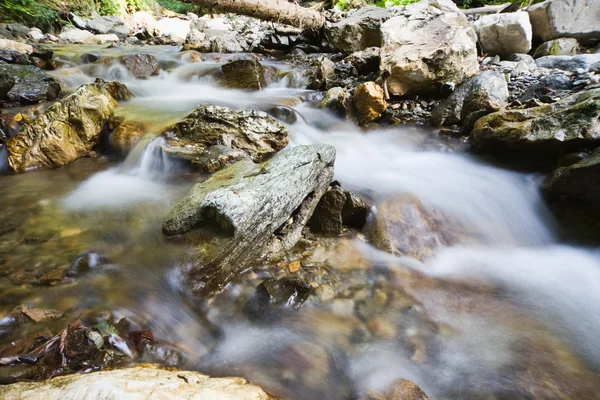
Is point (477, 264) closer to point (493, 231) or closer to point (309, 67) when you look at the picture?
point (493, 231)

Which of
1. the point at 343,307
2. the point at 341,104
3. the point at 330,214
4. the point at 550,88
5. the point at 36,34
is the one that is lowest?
the point at 343,307

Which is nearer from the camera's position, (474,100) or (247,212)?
(247,212)

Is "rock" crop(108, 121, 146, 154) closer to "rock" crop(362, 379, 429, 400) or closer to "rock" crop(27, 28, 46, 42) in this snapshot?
"rock" crop(362, 379, 429, 400)

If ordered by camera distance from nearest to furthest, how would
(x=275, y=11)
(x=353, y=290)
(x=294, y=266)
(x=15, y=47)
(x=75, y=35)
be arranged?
(x=353, y=290), (x=294, y=266), (x=15, y=47), (x=275, y=11), (x=75, y=35)

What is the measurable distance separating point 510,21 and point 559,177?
5.27 m

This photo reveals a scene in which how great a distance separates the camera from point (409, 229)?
3.47 meters

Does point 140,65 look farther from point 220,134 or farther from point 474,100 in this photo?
point 474,100

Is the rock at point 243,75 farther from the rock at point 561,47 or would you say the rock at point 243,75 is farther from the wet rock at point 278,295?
the rock at point 561,47

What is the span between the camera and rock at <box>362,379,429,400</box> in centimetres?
174

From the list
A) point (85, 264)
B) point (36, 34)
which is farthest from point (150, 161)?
point (36, 34)

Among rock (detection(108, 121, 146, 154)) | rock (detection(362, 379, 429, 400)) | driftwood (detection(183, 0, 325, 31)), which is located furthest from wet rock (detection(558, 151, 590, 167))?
driftwood (detection(183, 0, 325, 31))

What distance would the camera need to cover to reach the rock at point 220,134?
14.3 ft

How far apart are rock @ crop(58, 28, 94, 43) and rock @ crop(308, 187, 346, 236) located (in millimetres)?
14830

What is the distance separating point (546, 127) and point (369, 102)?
3.02 metres
